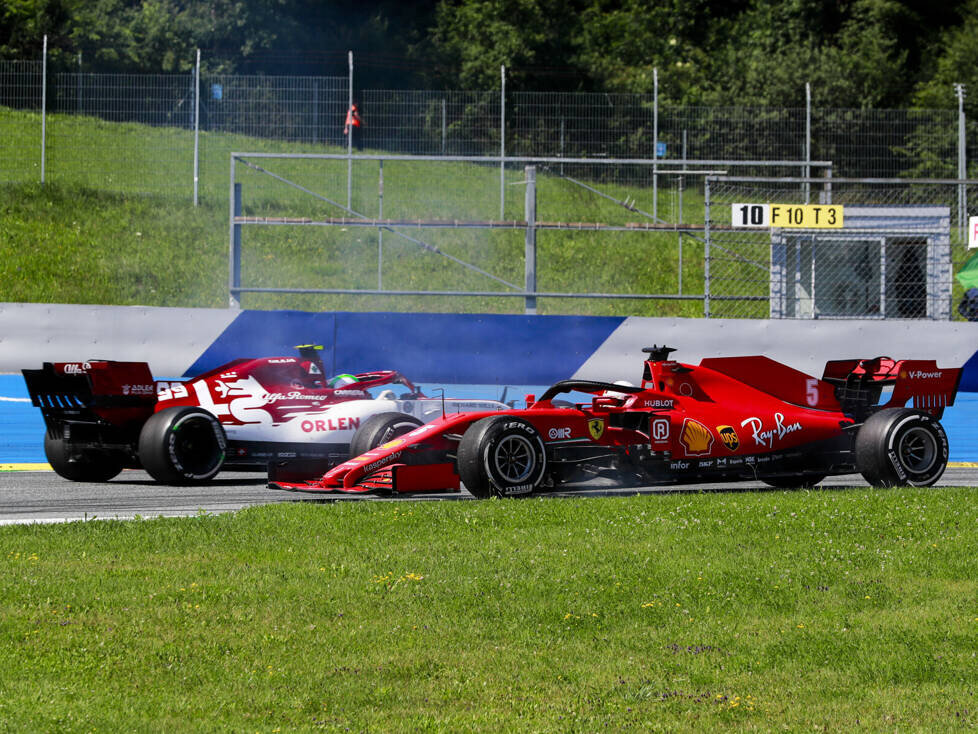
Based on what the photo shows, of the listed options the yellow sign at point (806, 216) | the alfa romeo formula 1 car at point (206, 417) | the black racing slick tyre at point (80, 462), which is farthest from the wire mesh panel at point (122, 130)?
the alfa romeo formula 1 car at point (206, 417)

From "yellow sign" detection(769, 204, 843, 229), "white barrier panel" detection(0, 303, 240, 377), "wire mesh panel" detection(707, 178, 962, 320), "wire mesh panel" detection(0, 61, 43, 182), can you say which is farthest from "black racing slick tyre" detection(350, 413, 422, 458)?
"wire mesh panel" detection(0, 61, 43, 182)

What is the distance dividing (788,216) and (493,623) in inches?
394

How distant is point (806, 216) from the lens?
48.7 feet

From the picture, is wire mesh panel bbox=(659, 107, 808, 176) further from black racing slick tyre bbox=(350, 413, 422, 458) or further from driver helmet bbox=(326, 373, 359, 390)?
black racing slick tyre bbox=(350, 413, 422, 458)

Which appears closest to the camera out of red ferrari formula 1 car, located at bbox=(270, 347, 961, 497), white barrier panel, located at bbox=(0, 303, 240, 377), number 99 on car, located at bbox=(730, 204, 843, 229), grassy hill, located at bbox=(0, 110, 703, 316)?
red ferrari formula 1 car, located at bbox=(270, 347, 961, 497)

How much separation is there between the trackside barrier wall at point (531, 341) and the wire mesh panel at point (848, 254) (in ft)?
3.37

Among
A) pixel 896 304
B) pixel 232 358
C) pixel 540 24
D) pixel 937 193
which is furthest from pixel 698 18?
pixel 232 358

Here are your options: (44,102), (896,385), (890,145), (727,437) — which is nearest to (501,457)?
(727,437)

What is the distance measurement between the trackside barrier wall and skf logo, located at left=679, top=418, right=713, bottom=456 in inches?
141

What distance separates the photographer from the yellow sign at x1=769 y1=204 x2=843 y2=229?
14.8 m

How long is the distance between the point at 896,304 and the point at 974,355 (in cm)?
286

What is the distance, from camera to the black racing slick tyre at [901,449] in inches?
412

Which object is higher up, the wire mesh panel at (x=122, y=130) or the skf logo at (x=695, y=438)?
the wire mesh panel at (x=122, y=130)

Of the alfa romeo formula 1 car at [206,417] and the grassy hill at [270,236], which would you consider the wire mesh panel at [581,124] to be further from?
the alfa romeo formula 1 car at [206,417]
